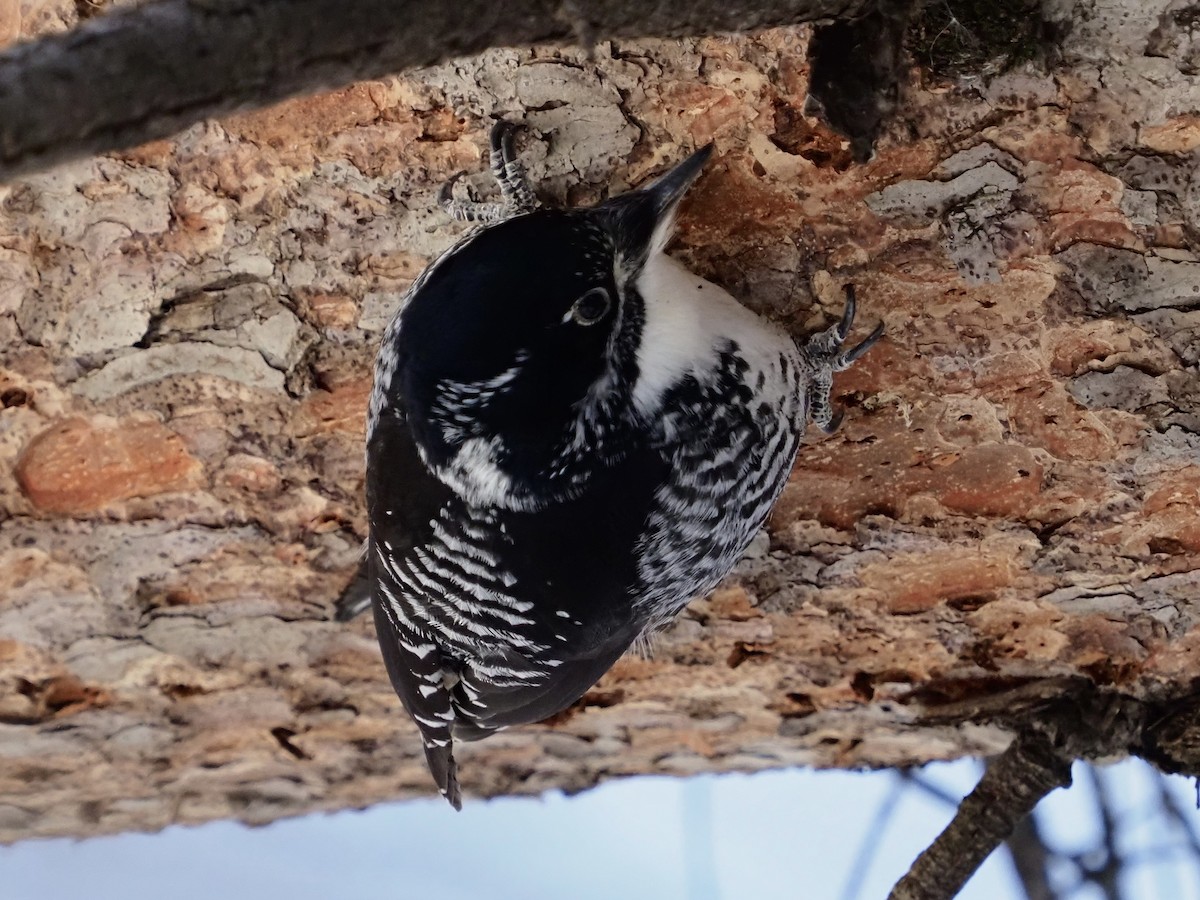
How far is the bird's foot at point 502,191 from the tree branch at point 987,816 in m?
1.17

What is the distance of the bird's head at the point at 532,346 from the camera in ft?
4.31

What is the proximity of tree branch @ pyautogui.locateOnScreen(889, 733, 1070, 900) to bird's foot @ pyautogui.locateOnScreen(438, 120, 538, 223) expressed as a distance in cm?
117

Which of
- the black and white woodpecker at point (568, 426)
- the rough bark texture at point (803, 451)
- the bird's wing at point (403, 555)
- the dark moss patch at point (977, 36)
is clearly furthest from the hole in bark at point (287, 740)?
the dark moss patch at point (977, 36)

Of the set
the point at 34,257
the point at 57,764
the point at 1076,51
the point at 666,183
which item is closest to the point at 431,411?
the point at 666,183

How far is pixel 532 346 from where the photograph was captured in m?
1.34

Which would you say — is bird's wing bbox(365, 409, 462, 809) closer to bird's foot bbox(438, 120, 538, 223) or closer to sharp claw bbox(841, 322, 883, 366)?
bird's foot bbox(438, 120, 538, 223)

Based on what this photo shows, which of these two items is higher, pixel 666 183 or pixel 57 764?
pixel 666 183

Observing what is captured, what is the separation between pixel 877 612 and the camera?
1854mm

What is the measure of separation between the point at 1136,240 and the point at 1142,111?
6.2 inches

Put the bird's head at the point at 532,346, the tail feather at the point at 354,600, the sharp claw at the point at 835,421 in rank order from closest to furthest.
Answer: the bird's head at the point at 532,346, the sharp claw at the point at 835,421, the tail feather at the point at 354,600

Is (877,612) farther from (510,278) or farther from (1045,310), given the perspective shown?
(510,278)

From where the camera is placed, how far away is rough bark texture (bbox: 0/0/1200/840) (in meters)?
1.34

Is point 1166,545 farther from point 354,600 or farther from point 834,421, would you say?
point 354,600

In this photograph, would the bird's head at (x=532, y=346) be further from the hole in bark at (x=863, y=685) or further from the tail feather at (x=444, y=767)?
the hole in bark at (x=863, y=685)
